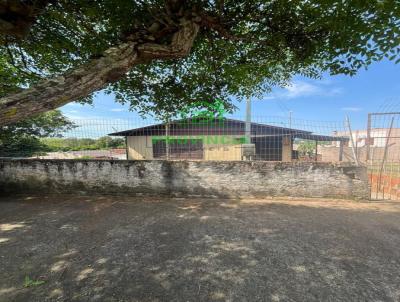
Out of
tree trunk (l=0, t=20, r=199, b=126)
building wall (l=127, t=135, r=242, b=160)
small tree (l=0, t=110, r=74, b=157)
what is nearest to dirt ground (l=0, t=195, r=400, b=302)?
tree trunk (l=0, t=20, r=199, b=126)

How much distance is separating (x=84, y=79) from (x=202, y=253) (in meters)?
2.50

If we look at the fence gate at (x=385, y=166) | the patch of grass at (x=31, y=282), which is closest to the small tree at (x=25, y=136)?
the patch of grass at (x=31, y=282)

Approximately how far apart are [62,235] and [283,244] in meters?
3.48

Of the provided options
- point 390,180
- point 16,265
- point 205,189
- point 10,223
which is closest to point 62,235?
point 16,265

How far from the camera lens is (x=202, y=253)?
2674mm

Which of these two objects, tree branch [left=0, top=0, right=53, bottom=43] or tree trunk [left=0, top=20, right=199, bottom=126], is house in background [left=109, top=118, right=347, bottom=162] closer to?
tree trunk [left=0, top=20, right=199, bottom=126]

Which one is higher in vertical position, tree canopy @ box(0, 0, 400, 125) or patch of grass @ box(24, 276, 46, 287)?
tree canopy @ box(0, 0, 400, 125)

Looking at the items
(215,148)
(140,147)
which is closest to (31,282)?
(215,148)

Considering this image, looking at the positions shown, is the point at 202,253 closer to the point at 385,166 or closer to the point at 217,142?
the point at 385,166

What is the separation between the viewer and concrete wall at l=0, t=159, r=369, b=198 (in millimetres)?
5043

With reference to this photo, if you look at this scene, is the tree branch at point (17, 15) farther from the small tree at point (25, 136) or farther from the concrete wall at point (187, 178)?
the small tree at point (25, 136)

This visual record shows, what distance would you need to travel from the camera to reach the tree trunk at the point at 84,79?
70.1 inches

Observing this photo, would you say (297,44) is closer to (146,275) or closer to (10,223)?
(146,275)

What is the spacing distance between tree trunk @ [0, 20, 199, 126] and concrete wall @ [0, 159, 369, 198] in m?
3.15
